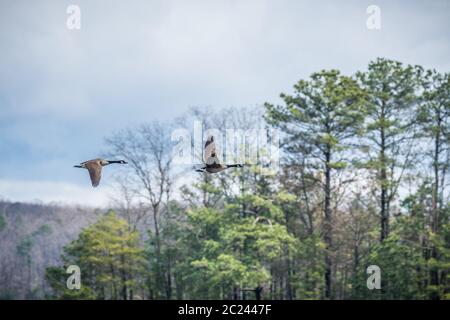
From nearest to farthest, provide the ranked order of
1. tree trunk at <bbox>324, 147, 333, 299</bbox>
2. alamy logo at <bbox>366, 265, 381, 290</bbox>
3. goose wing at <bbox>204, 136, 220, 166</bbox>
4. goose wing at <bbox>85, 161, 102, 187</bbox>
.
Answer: goose wing at <bbox>204, 136, 220, 166</bbox>, goose wing at <bbox>85, 161, 102, 187</bbox>, alamy logo at <bbox>366, 265, 381, 290</bbox>, tree trunk at <bbox>324, 147, 333, 299</bbox>

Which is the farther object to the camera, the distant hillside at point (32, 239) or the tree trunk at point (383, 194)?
Answer: the distant hillside at point (32, 239)

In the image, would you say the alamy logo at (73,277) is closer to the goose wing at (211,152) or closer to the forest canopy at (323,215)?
the forest canopy at (323,215)

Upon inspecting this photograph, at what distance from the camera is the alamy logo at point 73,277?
58.0ft

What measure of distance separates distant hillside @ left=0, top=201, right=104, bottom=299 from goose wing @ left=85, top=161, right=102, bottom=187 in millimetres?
21343

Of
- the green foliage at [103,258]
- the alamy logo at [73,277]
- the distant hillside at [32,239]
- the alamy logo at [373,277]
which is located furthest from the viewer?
the distant hillside at [32,239]

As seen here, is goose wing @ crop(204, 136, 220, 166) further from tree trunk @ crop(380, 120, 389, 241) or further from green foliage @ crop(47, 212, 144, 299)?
green foliage @ crop(47, 212, 144, 299)

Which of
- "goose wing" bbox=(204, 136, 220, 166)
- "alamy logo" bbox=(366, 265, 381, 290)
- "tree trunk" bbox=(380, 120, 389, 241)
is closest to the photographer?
"goose wing" bbox=(204, 136, 220, 166)

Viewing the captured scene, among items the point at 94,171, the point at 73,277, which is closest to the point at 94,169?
the point at 94,171

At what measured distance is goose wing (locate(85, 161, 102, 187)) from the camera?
7179mm

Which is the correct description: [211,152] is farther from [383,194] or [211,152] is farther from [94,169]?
[383,194]

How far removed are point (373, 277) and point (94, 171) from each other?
34.1 feet

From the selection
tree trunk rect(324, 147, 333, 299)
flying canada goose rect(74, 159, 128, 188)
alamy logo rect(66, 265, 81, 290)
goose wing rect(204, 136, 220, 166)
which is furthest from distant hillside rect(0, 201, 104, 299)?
goose wing rect(204, 136, 220, 166)

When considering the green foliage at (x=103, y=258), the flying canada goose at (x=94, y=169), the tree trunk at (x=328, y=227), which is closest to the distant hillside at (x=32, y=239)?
the green foliage at (x=103, y=258)

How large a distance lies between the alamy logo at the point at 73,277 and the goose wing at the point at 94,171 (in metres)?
11.3
